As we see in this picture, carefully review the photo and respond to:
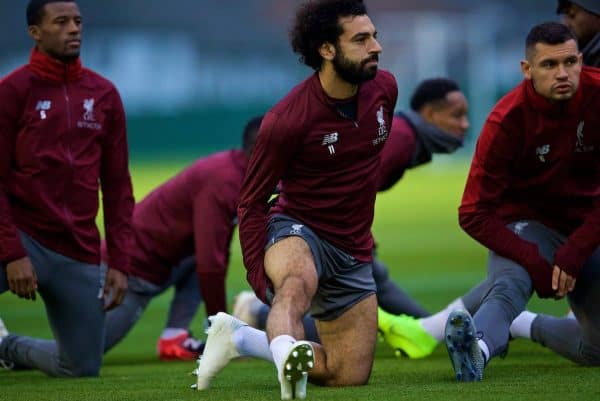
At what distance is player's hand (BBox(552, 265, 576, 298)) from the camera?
23.8 ft

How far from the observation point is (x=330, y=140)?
22.6 ft

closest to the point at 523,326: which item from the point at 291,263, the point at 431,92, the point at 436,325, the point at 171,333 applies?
the point at 436,325

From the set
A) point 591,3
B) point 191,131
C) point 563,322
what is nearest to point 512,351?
point 563,322

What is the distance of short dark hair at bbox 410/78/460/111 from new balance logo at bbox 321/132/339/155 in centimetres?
307

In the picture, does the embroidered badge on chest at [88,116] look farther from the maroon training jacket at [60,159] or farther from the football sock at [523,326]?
the football sock at [523,326]

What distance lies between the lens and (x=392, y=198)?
27938mm

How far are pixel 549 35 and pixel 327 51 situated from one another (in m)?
1.30

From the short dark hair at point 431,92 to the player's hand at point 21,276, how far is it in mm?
3513

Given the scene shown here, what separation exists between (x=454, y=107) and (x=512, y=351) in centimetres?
192

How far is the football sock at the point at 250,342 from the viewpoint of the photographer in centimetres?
674

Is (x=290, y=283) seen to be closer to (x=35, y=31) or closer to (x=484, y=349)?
(x=484, y=349)

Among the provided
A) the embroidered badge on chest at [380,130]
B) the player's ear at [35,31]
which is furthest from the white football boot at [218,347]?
the player's ear at [35,31]

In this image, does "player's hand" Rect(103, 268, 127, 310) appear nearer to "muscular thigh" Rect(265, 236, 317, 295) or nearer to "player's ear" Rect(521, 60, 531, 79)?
"muscular thigh" Rect(265, 236, 317, 295)

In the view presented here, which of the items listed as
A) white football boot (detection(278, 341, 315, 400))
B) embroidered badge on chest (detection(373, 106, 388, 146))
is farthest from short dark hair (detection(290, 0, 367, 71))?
white football boot (detection(278, 341, 315, 400))
